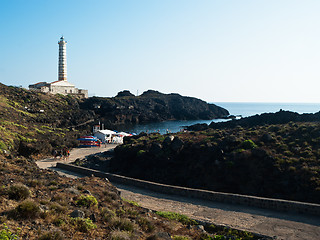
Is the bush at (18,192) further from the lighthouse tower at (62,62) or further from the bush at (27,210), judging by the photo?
the lighthouse tower at (62,62)

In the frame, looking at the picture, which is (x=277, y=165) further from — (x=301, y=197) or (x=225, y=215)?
(x=225, y=215)

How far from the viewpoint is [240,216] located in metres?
14.0

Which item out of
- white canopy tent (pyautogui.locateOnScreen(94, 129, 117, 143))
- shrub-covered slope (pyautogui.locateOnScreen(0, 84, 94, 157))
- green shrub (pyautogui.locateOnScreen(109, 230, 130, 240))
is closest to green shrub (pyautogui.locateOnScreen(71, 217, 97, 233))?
green shrub (pyautogui.locateOnScreen(109, 230, 130, 240))

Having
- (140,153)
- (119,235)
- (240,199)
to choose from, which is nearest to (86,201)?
(119,235)

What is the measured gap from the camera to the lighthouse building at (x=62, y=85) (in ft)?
317

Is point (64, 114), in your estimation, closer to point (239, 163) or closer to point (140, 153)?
point (140, 153)

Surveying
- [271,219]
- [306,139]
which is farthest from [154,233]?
[306,139]

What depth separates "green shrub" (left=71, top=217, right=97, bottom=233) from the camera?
325 inches

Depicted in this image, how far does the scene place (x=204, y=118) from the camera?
142m

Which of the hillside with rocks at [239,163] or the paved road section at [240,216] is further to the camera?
the hillside with rocks at [239,163]

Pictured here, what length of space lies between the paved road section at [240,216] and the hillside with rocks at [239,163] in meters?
5.31

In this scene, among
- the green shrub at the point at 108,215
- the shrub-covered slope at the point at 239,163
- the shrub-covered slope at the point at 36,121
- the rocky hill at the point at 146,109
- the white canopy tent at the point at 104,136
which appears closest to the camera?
the green shrub at the point at 108,215

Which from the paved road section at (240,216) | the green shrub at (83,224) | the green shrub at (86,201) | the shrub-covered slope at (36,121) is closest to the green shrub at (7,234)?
the green shrub at (83,224)

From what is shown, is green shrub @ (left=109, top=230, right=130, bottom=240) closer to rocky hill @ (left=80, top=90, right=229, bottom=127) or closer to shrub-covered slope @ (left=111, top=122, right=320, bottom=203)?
shrub-covered slope @ (left=111, top=122, right=320, bottom=203)
